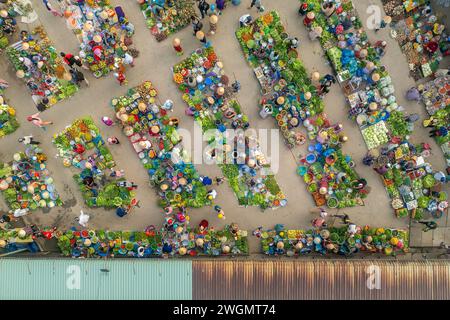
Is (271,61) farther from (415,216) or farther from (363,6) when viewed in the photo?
(415,216)

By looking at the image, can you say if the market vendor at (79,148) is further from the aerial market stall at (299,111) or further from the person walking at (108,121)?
the aerial market stall at (299,111)

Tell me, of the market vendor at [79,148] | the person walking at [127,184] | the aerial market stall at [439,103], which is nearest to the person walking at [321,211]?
the aerial market stall at [439,103]

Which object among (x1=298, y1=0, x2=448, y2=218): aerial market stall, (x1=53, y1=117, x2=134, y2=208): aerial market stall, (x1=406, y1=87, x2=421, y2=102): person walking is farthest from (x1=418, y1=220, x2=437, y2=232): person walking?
(x1=53, y1=117, x2=134, y2=208): aerial market stall

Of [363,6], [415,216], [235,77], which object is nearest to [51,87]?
[235,77]

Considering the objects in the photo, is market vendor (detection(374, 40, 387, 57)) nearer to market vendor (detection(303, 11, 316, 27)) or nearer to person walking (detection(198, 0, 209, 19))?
market vendor (detection(303, 11, 316, 27))

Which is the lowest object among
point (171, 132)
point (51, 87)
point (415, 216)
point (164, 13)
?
point (415, 216)

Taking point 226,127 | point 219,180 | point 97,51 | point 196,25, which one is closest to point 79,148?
point 97,51
